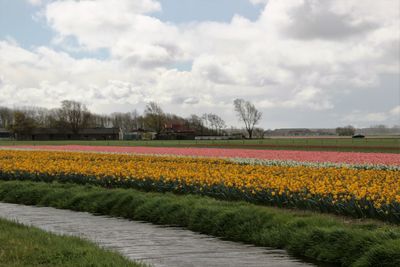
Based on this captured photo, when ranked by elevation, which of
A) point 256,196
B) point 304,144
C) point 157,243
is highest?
point 304,144

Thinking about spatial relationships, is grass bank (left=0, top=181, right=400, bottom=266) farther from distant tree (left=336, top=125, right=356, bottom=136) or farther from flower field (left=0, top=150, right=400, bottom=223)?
distant tree (left=336, top=125, right=356, bottom=136)

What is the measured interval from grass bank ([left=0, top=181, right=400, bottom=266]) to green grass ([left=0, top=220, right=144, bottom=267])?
10.4 feet

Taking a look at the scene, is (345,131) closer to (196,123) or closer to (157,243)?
(196,123)

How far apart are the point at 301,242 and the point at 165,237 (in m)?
2.93

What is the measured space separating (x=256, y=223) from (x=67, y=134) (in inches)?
5675

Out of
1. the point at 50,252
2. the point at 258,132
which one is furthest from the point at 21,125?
the point at 50,252

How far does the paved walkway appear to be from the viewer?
30.2ft

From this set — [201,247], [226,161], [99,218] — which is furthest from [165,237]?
[226,161]

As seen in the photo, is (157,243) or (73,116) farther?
(73,116)

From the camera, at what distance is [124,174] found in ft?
62.4

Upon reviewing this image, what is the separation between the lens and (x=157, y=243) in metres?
10.7

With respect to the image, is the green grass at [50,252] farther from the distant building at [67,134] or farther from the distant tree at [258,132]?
the distant tree at [258,132]

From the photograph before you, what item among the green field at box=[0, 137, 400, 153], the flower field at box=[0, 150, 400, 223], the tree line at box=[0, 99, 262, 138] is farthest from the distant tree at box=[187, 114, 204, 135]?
the flower field at box=[0, 150, 400, 223]

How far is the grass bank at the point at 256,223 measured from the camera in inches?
353
